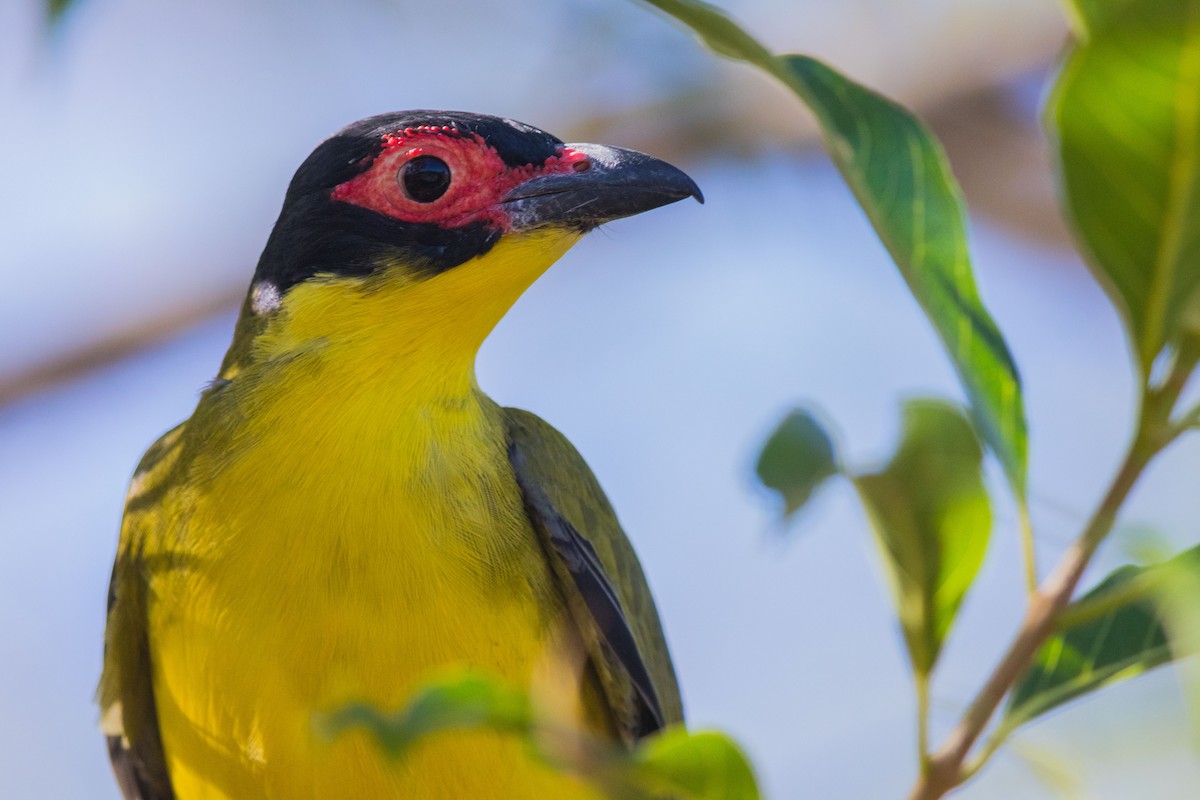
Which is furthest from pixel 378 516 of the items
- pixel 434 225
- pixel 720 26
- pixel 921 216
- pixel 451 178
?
pixel 720 26

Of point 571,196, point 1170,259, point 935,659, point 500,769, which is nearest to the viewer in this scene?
point 1170,259

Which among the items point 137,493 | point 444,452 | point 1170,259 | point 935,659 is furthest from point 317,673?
point 1170,259

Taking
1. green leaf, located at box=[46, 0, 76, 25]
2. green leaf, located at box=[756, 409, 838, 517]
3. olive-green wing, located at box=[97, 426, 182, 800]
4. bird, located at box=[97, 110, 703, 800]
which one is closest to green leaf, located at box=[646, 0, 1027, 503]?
green leaf, located at box=[756, 409, 838, 517]

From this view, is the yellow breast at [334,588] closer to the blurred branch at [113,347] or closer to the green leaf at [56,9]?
the green leaf at [56,9]

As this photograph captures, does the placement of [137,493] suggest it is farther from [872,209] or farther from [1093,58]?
[1093,58]

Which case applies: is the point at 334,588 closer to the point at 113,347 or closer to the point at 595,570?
the point at 595,570

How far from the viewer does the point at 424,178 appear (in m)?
3.86

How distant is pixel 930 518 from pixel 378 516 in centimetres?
178

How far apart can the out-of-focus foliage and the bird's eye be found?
100 inches

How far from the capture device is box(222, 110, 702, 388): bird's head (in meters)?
3.78

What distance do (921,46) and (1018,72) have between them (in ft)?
2.09

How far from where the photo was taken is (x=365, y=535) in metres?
3.38

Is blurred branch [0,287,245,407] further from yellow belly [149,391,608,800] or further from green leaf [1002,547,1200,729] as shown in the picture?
green leaf [1002,547,1200,729]

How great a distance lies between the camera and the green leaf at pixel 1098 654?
1.89 m
